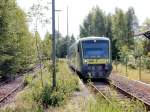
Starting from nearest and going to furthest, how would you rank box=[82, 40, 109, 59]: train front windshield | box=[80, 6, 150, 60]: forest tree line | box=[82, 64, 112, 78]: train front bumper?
box=[82, 64, 112, 78]: train front bumper → box=[82, 40, 109, 59]: train front windshield → box=[80, 6, 150, 60]: forest tree line

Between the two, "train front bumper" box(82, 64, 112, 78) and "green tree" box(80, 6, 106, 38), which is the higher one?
"green tree" box(80, 6, 106, 38)

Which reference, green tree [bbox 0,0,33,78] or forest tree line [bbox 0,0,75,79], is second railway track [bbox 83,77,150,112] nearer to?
forest tree line [bbox 0,0,75,79]

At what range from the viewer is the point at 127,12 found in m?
89.6

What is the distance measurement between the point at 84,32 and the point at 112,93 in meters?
94.6

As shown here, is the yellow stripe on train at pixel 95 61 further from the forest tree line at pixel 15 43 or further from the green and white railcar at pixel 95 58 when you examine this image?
the forest tree line at pixel 15 43

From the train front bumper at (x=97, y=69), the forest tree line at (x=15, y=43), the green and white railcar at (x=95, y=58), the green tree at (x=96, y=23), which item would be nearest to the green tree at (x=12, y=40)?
the forest tree line at (x=15, y=43)

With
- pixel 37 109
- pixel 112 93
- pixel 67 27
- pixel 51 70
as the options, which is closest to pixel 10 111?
pixel 37 109

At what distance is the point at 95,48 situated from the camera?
32562 mm

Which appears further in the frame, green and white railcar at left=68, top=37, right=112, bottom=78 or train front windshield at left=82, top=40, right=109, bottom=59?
train front windshield at left=82, top=40, right=109, bottom=59

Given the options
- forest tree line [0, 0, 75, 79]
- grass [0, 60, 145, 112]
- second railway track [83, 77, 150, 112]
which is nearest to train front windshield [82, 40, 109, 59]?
forest tree line [0, 0, 75, 79]

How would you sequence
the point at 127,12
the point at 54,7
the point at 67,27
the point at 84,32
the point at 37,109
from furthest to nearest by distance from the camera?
the point at 84,32, the point at 127,12, the point at 67,27, the point at 54,7, the point at 37,109

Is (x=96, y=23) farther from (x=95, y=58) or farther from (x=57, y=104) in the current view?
(x=57, y=104)

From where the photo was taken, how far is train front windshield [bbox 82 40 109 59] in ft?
106

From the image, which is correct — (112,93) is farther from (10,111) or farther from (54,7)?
(54,7)
